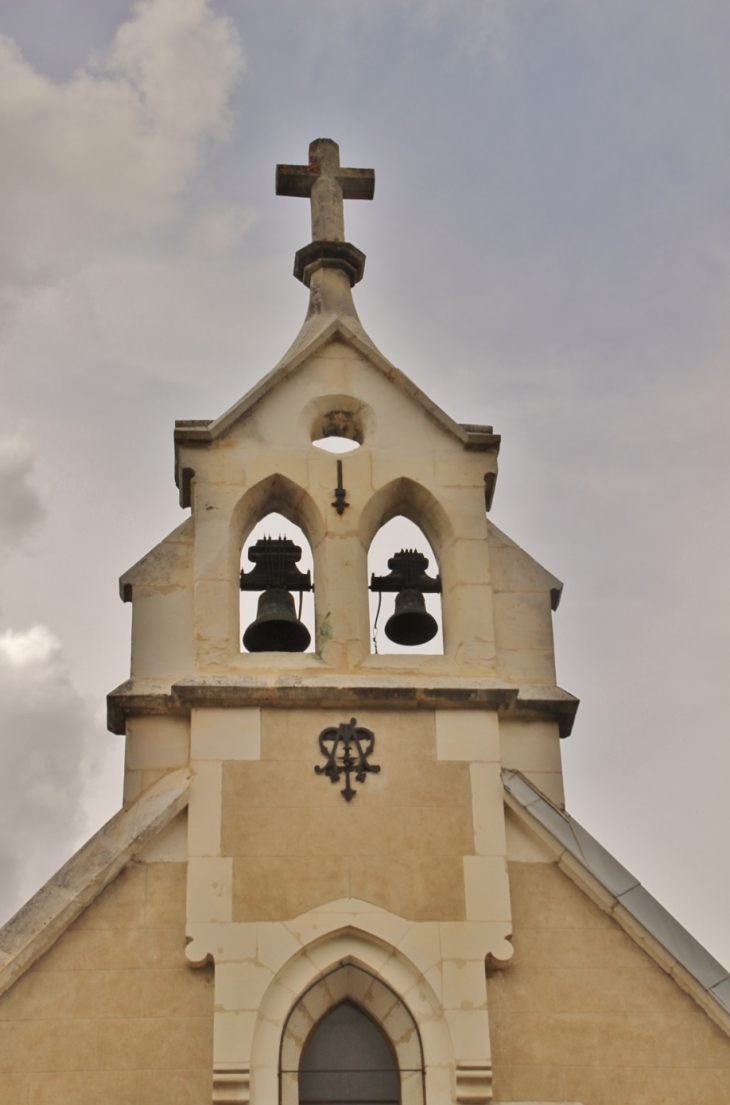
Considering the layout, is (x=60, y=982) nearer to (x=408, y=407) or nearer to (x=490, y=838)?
(x=490, y=838)

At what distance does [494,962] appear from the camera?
13453 mm

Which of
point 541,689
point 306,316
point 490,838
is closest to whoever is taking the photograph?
point 490,838

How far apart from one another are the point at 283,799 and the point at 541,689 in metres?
2.27

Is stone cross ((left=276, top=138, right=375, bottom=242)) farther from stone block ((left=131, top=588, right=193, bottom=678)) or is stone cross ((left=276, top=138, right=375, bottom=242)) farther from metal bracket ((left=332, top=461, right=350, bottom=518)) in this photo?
stone block ((left=131, top=588, right=193, bottom=678))

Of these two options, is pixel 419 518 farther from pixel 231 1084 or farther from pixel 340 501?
pixel 231 1084

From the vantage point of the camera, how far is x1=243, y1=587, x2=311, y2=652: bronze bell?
15711 millimetres

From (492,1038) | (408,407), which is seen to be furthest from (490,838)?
(408,407)

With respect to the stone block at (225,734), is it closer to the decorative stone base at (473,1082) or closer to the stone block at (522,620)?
the stone block at (522,620)

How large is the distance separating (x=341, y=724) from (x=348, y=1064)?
246 centimetres

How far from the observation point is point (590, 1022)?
13273 mm

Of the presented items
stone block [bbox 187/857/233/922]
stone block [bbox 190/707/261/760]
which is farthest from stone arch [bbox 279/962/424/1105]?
stone block [bbox 190/707/261/760]

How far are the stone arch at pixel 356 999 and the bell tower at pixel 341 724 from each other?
0.05 ft

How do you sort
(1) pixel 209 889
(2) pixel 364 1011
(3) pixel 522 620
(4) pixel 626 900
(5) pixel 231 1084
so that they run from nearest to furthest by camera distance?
1. (5) pixel 231 1084
2. (2) pixel 364 1011
3. (1) pixel 209 889
4. (4) pixel 626 900
5. (3) pixel 522 620

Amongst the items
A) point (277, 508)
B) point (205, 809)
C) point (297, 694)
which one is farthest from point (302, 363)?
point (205, 809)
